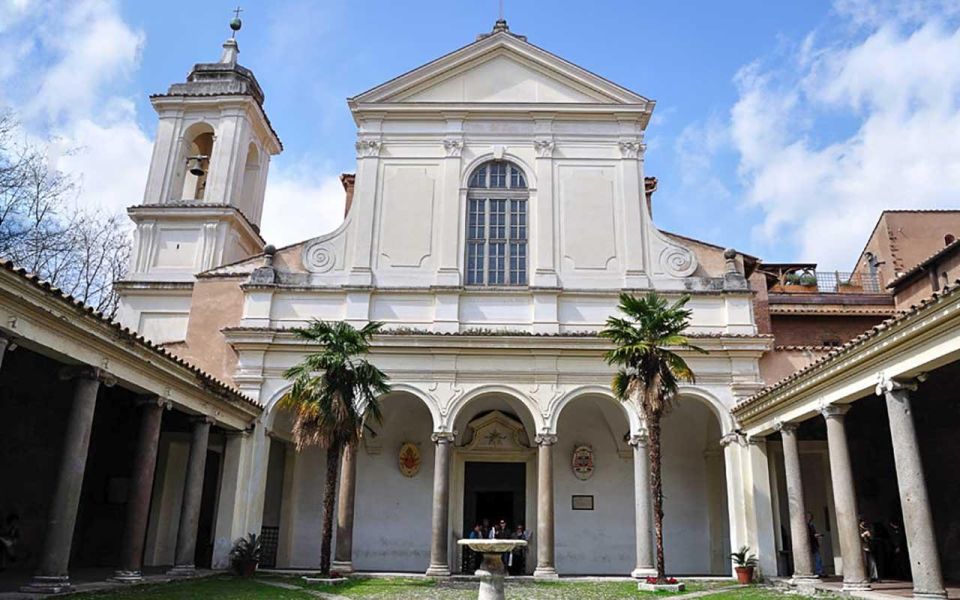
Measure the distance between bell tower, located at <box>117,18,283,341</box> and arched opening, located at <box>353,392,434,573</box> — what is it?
7.74m

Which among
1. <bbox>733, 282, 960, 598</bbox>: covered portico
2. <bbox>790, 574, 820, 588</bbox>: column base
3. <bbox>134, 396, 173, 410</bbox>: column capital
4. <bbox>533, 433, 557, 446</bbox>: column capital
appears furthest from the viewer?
<bbox>533, 433, 557, 446</bbox>: column capital

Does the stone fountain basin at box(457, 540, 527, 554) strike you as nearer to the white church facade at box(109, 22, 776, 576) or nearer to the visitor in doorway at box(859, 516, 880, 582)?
the white church facade at box(109, 22, 776, 576)

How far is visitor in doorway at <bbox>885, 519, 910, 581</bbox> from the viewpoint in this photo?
17.1 meters

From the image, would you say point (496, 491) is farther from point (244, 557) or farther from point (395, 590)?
point (244, 557)

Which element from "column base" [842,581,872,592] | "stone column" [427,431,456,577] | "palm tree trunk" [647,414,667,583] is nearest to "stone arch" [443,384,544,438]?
"stone column" [427,431,456,577]

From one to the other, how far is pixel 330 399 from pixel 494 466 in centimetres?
739

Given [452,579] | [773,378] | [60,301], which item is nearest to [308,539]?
[452,579]

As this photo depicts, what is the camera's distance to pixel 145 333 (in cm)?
2342

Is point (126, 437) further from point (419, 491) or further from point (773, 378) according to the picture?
point (773, 378)

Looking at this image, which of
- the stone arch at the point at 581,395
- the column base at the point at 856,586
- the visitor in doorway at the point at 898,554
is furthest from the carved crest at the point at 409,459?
the visitor in doorway at the point at 898,554

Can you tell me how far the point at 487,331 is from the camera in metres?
19.8

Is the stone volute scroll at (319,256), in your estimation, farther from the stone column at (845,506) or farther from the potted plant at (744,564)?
the stone column at (845,506)

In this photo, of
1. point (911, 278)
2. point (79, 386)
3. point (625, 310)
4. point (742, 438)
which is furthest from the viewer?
point (911, 278)

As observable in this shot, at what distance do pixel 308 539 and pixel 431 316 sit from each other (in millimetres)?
7253
